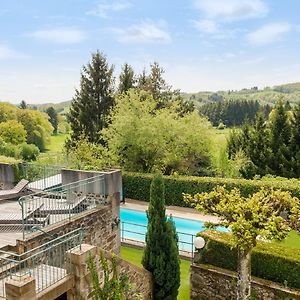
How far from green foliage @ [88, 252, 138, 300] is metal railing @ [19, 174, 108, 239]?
219 cm

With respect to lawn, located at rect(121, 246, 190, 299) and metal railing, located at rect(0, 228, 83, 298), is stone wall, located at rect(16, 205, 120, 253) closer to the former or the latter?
metal railing, located at rect(0, 228, 83, 298)

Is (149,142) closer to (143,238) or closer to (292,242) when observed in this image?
(143,238)

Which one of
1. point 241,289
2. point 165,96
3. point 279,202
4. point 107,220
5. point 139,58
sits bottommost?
point 241,289

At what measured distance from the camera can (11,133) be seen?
52.1 m

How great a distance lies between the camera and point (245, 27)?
103 feet

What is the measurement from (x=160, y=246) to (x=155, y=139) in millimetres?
15520

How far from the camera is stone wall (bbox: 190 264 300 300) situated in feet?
35.9

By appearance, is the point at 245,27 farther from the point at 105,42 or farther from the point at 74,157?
the point at 74,157

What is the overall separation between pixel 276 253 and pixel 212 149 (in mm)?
17018

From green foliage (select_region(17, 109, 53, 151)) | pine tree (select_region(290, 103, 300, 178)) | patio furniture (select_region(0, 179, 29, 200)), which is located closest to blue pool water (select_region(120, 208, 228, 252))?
patio furniture (select_region(0, 179, 29, 200))

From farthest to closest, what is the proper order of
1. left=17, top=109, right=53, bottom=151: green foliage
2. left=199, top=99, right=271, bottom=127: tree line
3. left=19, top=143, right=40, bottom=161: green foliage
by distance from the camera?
left=199, top=99, right=271, bottom=127: tree line → left=17, top=109, right=53, bottom=151: green foliage → left=19, top=143, right=40, bottom=161: green foliage

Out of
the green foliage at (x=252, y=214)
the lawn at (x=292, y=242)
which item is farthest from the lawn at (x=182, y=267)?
the lawn at (x=292, y=242)

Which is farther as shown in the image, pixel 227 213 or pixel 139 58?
pixel 139 58

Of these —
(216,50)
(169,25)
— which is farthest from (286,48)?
(169,25)
